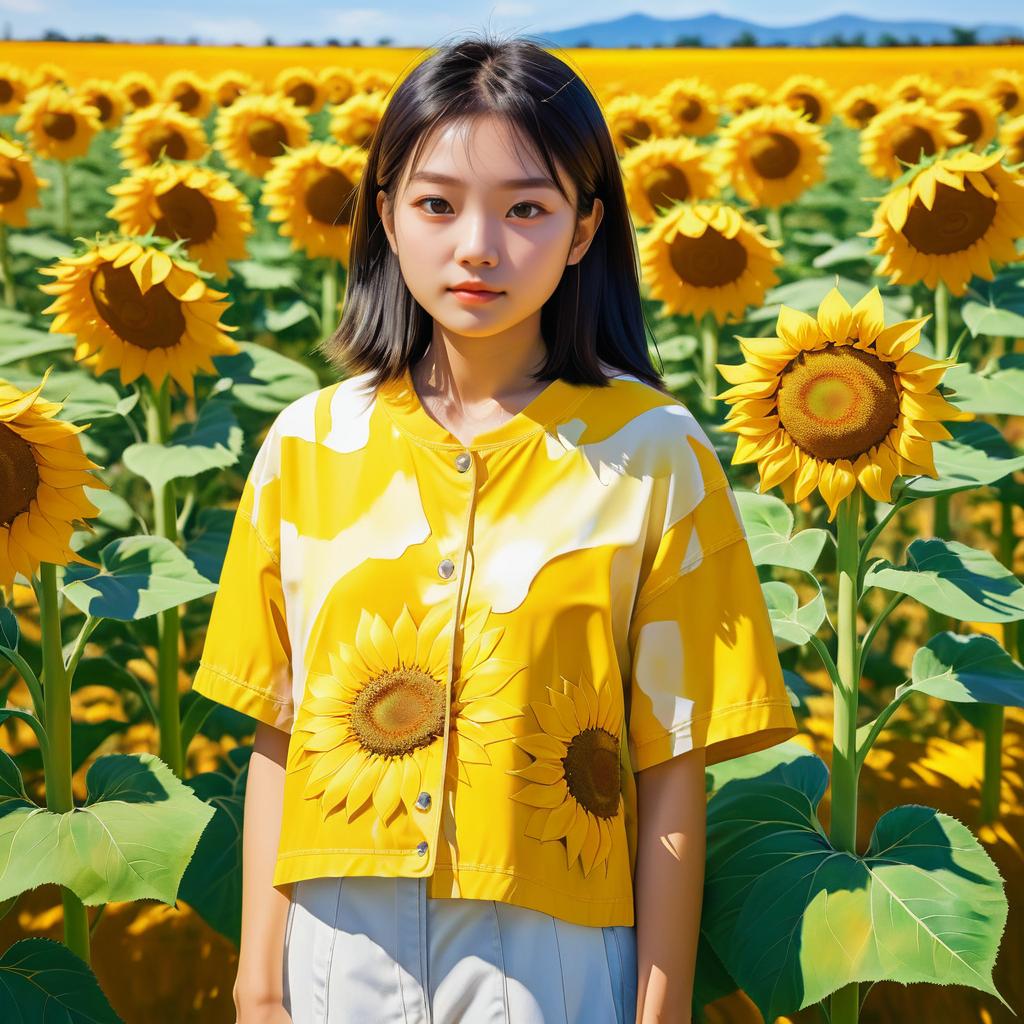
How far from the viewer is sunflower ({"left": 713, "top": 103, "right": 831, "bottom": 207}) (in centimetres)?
416

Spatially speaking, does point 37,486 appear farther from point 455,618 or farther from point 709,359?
point 709,359

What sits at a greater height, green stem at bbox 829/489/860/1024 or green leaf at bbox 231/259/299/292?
green leaf at bbox 231/259/299/292

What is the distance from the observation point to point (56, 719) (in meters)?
1.98

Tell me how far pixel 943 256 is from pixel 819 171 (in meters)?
1.68

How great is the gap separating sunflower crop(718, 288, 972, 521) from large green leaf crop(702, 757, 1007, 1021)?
48 cm

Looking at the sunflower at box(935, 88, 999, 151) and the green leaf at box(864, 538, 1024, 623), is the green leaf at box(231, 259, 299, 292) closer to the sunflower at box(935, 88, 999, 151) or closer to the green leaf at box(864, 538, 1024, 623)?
the green leaf at box(864, 538, 1024, 623)

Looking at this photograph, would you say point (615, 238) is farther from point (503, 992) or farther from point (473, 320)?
point (503, 992)

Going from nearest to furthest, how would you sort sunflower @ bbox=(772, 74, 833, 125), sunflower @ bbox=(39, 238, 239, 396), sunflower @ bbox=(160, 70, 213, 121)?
sunflower @ bbox=(39, 238, 239, 396)
sunflower @ bbox=(772, 74, 833, 125)
sunflower @ bbox=(160, 70, 213, 121)

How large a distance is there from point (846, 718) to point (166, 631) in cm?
130

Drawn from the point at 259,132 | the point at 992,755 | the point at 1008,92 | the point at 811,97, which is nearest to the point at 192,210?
the point at 259,132

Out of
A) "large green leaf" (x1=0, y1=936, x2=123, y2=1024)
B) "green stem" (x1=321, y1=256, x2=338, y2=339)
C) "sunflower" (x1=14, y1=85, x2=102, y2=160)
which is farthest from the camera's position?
"sunflower" (x1=14, y1=85, x2=102, y2=160)

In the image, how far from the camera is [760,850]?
→ 1855 millimetres

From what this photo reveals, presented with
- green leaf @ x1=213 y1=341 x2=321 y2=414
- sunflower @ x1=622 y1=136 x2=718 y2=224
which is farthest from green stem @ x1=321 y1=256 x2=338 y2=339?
sunflower @ x1=622 y1=136 x2=718 y2=224

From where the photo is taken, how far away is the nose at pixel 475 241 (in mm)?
1296
